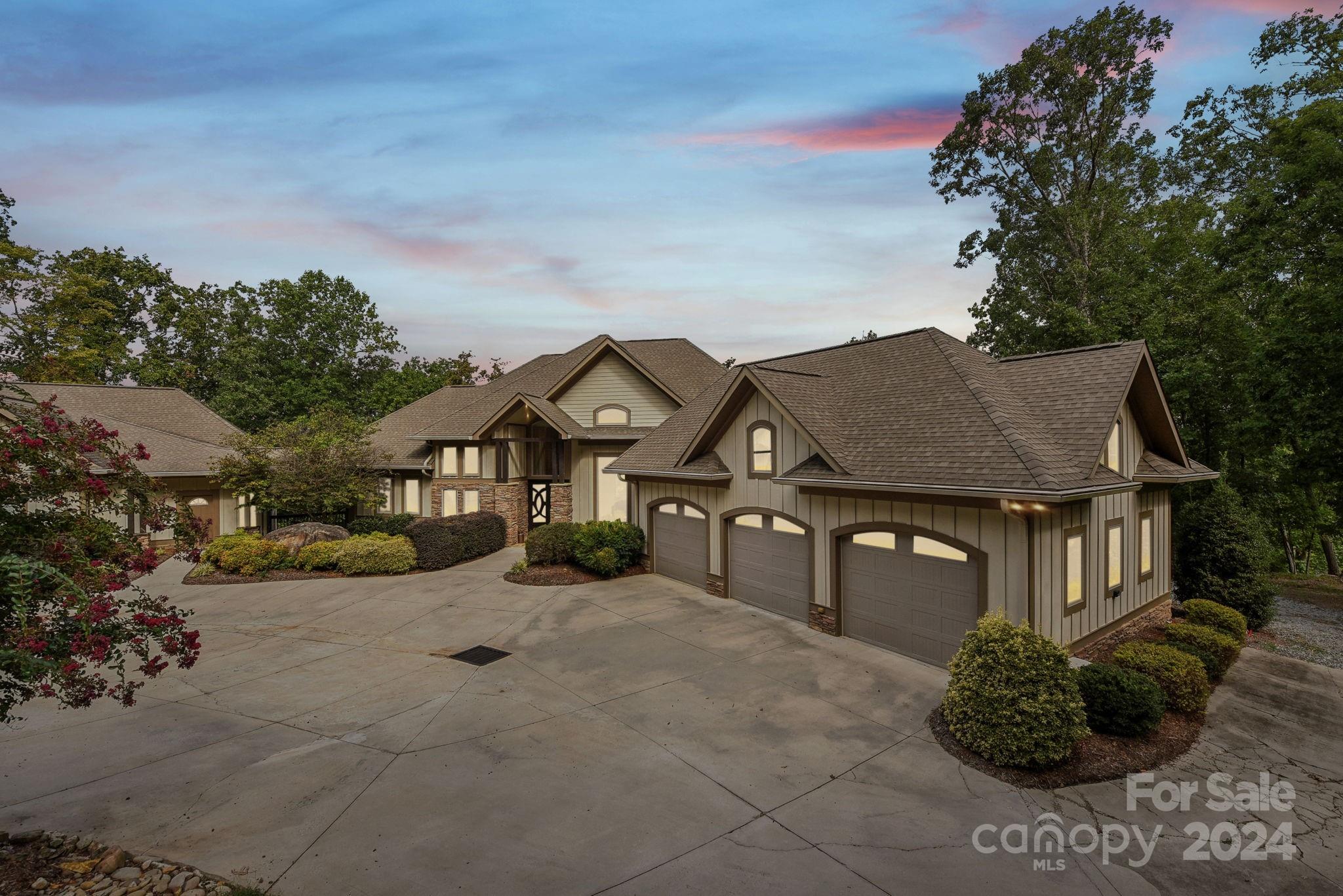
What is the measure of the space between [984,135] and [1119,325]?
13284 millimetres

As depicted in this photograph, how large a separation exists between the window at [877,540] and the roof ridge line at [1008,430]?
105 inches

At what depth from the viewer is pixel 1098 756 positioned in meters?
7.30

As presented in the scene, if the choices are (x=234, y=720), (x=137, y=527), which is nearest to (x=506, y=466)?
(x=137, y=527)

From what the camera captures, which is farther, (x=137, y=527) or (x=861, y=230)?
(x=137, y=527)

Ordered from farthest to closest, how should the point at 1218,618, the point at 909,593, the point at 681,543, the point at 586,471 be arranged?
1. the point at 586,471
2. the point at 681,543
3. the point at 1218,618
4. the point at 909,593

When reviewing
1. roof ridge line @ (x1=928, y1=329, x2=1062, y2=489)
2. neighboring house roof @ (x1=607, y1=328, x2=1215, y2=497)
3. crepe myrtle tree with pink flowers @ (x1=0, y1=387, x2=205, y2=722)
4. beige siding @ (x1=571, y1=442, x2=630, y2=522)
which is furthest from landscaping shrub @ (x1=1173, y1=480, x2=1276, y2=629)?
crepe myrtle tree with pink flowers @ (x1=0, y1=387, x2=205, y2=722)

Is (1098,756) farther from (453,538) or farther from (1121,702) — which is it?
(453,538)

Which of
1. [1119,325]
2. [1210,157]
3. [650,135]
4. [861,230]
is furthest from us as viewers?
[1210,157]

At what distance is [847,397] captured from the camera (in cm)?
1405

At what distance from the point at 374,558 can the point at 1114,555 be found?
19270mm

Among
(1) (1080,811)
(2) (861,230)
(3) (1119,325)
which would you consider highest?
(2) (861,230)

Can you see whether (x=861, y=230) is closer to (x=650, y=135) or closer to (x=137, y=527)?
(x=650, y=135)

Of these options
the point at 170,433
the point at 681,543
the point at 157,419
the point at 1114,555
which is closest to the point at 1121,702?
the point at 1114,555

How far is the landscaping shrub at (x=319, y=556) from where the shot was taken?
59.1 feet
